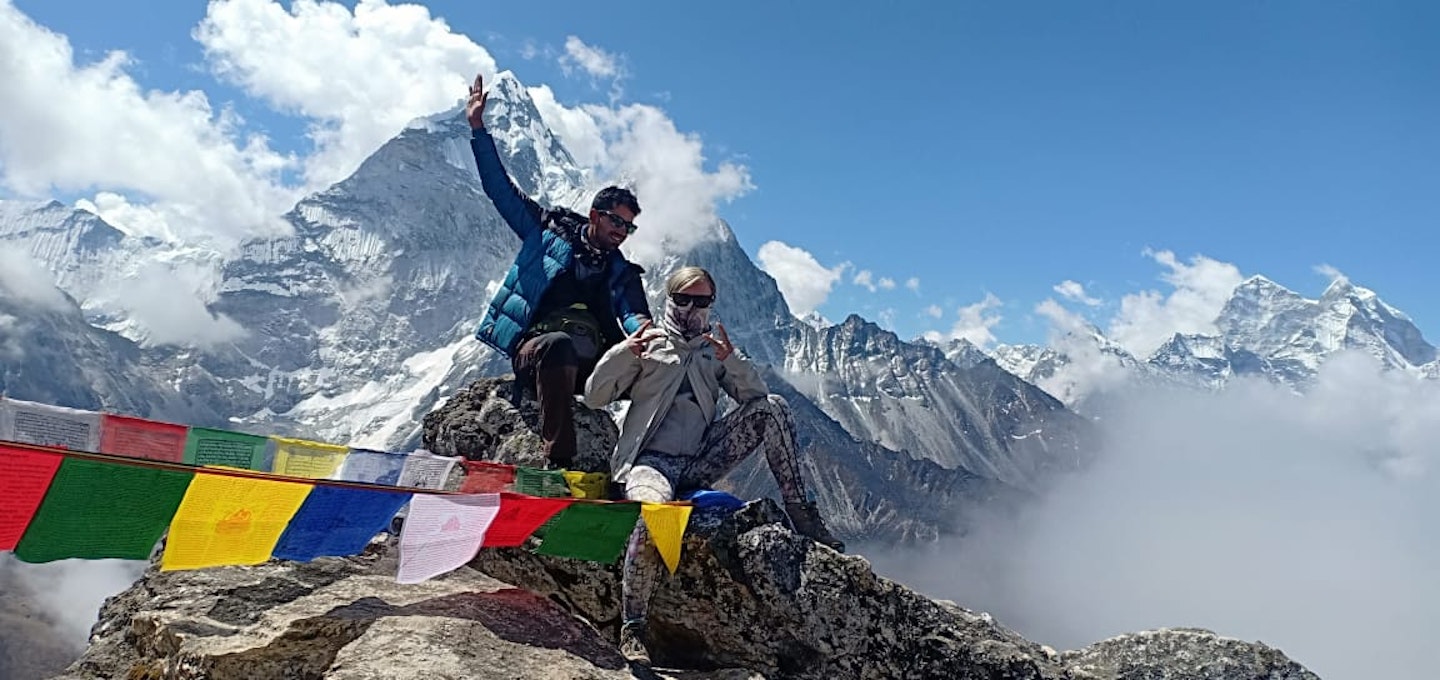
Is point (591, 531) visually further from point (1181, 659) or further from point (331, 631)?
point (1181, 659)

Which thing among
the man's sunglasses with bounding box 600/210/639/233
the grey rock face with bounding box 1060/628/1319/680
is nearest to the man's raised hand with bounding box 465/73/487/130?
the man's sunglasses with bounding box 600/210/639/233

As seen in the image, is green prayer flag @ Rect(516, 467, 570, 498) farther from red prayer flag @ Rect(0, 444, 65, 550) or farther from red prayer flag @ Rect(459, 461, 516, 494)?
red prayer flag @ Rect(0, 444, 65, 550)

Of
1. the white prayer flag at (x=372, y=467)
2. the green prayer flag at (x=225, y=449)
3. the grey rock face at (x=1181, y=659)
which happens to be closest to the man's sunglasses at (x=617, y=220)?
the white prayer flag at (x=372, y=467)

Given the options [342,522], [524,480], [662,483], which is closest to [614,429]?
[524,480]

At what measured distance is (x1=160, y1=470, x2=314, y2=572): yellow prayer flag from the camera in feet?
17.4

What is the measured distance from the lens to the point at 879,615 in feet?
24.2

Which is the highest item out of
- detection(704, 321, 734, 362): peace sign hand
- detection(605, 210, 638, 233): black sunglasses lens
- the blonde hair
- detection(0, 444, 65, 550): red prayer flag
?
detection(605, 210, 638, 233): black sunglasses lens

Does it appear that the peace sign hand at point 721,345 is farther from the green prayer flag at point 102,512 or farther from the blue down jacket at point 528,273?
the green prayer flag at point 102,512

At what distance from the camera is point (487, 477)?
9094 millimetres

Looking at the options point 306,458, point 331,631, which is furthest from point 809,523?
point 306,458

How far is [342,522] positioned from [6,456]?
198 cm

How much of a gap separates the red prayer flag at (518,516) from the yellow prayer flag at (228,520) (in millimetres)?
1369

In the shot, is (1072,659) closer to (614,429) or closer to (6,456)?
(614,429)

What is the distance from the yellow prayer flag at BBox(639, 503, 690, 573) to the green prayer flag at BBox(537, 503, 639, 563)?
0.60 ft
